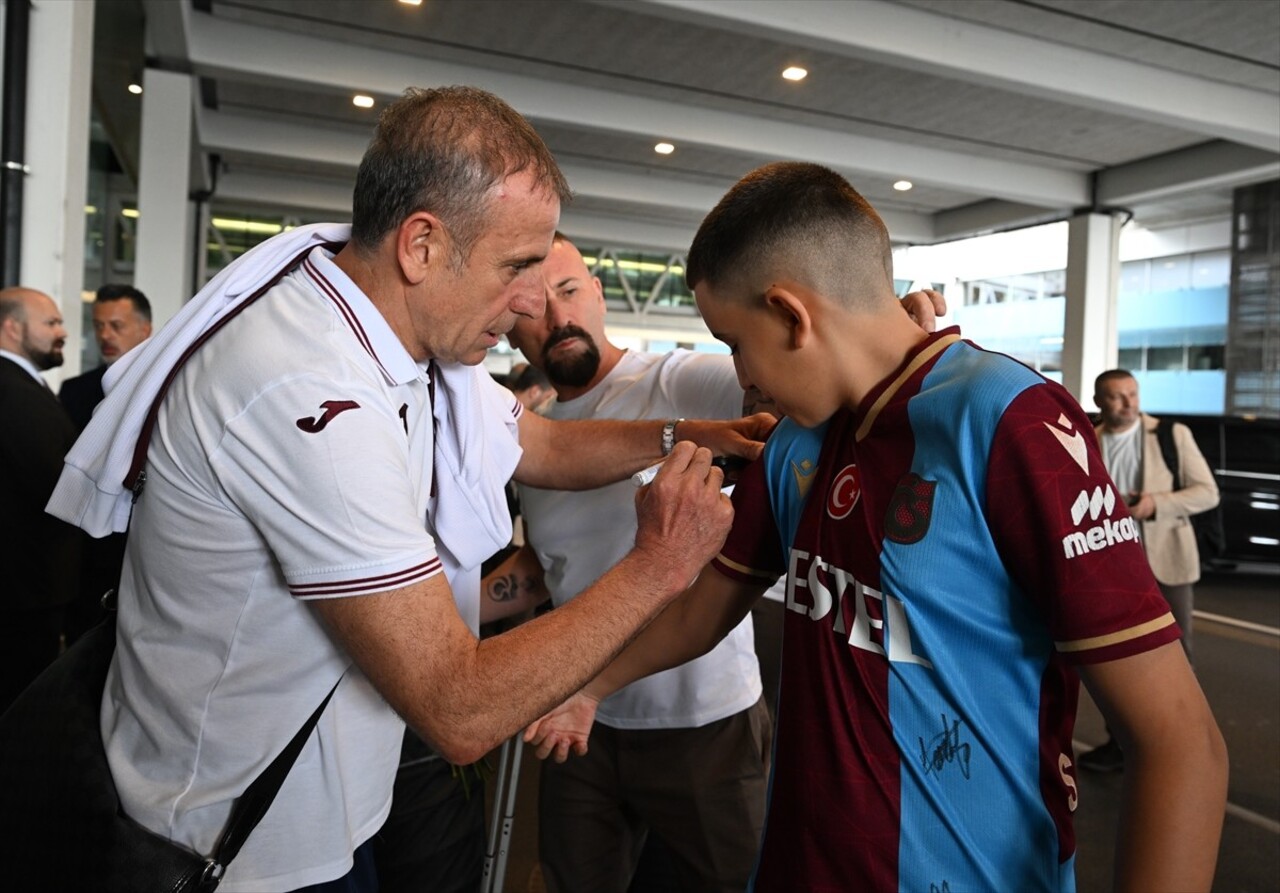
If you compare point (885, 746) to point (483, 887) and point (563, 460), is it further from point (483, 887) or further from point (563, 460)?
point (483, 887)

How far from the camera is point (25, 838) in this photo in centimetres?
139

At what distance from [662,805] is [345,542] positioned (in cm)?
129

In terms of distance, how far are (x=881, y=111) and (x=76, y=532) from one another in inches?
385

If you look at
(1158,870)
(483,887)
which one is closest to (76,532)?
(483,887)

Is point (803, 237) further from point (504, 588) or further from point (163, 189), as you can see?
point (163, 189)

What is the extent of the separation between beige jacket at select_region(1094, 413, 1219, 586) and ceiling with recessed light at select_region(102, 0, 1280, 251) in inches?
169

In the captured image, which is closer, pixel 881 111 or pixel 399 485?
pixel 399 485

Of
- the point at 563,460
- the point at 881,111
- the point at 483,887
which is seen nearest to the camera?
the point at 563,460

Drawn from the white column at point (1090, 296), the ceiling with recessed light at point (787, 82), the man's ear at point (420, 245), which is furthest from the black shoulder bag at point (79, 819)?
the white column at point (1090, 296)

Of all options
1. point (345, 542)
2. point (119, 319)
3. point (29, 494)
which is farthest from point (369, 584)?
point (119, 319)

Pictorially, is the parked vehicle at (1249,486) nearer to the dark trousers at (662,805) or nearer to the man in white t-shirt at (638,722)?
the man in white t-shirt at (638,722)

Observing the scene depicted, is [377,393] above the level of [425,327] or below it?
below

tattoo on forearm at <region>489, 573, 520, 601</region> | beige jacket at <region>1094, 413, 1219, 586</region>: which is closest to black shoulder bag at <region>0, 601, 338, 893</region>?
tattoo on forearm at <region>489, 573, 520, 601</region>
